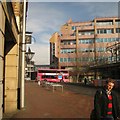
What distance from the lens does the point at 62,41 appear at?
105 m

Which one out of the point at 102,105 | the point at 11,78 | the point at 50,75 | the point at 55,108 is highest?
the point at 50,75

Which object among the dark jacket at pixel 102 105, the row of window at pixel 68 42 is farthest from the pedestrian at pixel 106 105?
the row of window at pixel 68 42

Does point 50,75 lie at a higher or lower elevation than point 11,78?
higher

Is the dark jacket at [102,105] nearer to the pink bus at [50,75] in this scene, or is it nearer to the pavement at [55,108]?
the pavement at [55,108]

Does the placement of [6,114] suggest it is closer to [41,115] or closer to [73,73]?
[41,115]

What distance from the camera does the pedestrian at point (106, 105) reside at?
604cm

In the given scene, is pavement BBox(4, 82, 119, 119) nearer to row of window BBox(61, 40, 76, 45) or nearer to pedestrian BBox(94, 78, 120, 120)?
pedestrian BBox(94, 78, 120, 120)

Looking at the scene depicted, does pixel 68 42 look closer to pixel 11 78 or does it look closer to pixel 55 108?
pixel 55 108

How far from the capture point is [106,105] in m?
6.05

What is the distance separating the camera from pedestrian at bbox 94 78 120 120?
238 inches

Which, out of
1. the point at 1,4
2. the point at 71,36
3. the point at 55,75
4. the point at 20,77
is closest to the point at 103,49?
the point at 71,36

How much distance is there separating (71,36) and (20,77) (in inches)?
3516

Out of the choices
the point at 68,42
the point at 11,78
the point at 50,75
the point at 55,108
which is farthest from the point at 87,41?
the point at 11,78

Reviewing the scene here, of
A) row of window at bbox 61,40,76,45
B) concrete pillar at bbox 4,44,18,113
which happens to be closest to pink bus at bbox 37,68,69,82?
row of window at bbox 61,40,76,45
